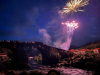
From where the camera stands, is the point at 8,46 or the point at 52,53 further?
the point at 52,53

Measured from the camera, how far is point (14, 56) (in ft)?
106

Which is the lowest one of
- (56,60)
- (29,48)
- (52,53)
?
(56,60)

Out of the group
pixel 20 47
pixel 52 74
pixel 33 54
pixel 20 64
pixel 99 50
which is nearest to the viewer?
pixel 52 74

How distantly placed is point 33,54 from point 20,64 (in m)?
46.6

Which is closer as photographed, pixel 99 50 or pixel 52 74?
pixel 52 74

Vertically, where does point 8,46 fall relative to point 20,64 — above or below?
above

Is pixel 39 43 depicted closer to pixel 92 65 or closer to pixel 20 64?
pixel 20 64

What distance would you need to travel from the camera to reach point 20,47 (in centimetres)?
3641

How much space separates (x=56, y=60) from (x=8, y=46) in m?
24.2

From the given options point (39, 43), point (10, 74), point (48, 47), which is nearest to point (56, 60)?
point (48, 47)

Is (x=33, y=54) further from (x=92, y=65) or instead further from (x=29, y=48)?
(x=92, y=65)

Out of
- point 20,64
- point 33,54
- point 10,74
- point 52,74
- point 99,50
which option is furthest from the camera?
point 33,54

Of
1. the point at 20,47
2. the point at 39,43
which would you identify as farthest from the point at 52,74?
the point at 39,43

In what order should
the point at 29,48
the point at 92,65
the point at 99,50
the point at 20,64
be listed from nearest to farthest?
the point at 92,65 < the point at 20,64 < the point at 29,48 < the point at 99,50
